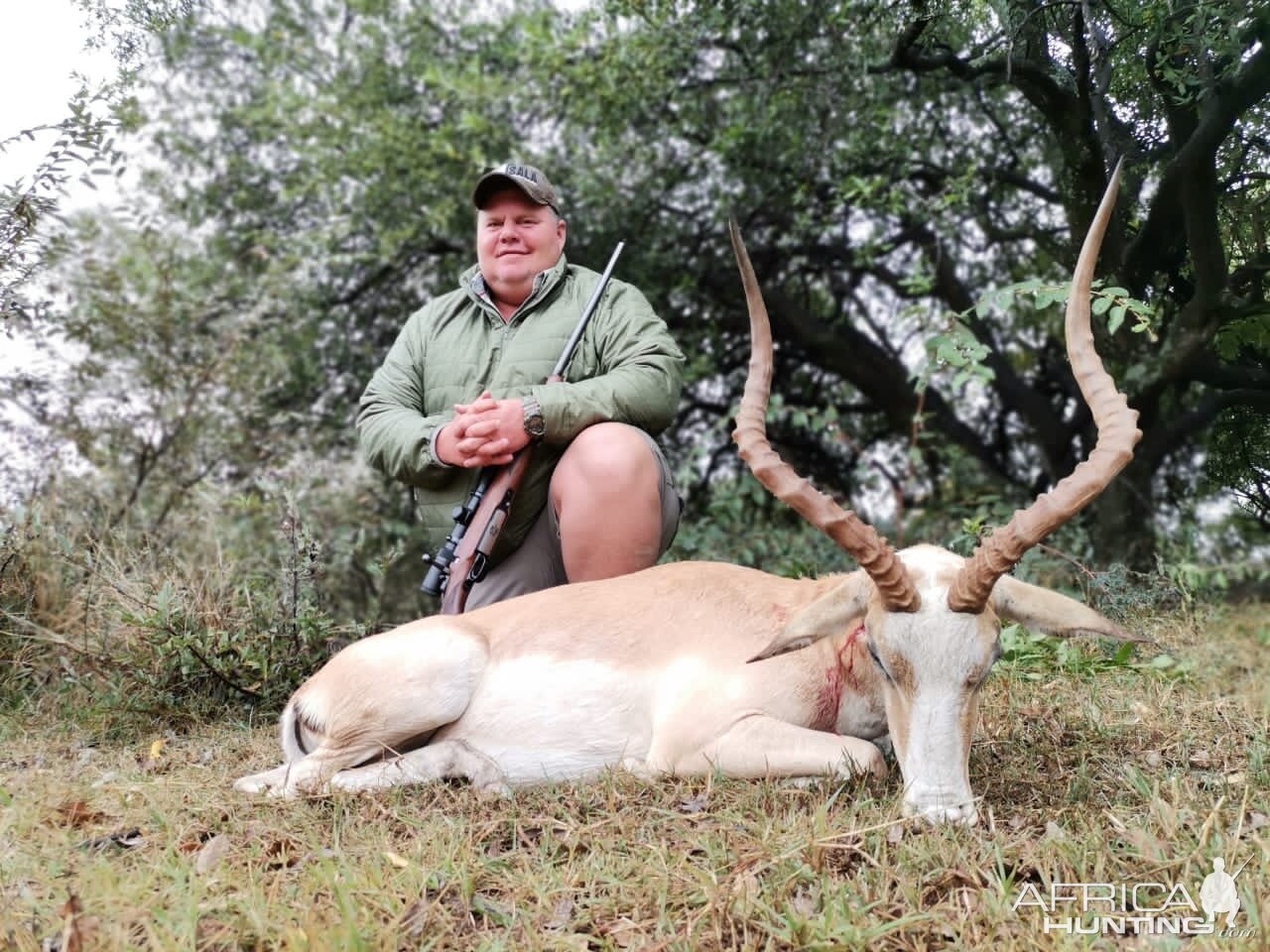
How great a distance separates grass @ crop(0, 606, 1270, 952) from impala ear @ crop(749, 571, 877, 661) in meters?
0.44

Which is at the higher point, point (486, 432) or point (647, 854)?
point (486, 432)

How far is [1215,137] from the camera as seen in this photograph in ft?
14.9

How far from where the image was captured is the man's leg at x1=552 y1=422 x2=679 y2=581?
459cm

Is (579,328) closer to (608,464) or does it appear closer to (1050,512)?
(608,464)

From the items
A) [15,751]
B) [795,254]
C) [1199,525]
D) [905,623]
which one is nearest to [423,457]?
[15,751]

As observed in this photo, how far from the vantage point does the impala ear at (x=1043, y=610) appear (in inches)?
130

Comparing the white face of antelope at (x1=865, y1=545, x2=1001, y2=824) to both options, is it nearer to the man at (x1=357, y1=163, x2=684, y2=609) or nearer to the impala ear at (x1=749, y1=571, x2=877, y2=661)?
the impala ear at (x1=749, y1=571, x2=877, y2=661)

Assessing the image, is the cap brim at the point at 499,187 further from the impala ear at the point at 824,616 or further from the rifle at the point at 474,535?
the impala ear at the point at 824,616

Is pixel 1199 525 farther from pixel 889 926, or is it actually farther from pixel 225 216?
pixel 225 216

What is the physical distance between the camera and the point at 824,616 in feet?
11.2

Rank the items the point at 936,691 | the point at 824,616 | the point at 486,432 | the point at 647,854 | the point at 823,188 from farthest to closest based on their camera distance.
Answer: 1. the point at 823,188
2. the point at 486,432
3. the point at 824,616
4. the point at 936,691
5. the point at 647,854

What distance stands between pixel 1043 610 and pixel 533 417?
222cm

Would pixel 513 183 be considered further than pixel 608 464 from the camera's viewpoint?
Yes

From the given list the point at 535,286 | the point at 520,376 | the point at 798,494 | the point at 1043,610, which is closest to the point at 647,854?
the point at 798,494
